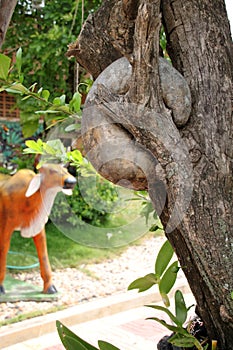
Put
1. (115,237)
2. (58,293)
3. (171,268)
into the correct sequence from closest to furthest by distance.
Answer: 1. (171,268)
2. (115,237)
3. (58,293)

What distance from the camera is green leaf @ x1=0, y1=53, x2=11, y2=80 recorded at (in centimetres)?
67

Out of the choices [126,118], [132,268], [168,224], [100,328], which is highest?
[126,118]

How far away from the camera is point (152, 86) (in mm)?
523

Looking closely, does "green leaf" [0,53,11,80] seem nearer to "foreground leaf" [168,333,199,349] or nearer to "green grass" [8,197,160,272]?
"foreground leaf" [168,333,199,349]

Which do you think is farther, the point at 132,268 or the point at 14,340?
the point at 132,268

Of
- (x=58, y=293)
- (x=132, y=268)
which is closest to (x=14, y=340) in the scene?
(x=58, y=293)

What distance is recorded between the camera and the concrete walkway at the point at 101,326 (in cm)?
223

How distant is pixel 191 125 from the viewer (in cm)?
58

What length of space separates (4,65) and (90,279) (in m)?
2.77

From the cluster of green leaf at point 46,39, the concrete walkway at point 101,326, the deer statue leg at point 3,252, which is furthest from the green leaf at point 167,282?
the cluster of green leaf at point 46,39

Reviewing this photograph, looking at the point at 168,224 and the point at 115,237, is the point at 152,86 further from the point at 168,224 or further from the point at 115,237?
the point at 115,237

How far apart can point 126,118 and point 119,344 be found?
189cm

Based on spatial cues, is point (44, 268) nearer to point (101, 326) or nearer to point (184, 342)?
point (101, 326)

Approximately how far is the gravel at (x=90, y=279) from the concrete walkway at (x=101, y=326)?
186 millimetres
